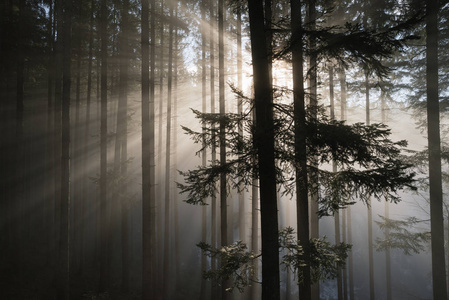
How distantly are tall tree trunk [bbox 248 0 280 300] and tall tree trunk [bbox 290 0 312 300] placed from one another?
60 cm

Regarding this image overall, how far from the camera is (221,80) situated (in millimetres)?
10797

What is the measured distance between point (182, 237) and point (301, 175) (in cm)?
2559

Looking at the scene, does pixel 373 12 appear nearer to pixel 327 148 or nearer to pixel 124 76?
pixel 327 148

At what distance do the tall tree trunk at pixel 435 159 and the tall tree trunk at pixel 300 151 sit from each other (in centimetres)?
616

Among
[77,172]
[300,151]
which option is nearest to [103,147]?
[300,151]

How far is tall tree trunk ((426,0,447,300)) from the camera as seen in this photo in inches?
350

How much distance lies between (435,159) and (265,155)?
823 cm

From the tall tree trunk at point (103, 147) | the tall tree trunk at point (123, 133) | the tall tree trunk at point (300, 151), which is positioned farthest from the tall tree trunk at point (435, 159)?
the tall tree trunk at point (103, 147)

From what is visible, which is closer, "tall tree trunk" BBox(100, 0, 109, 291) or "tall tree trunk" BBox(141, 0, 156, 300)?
"tall tree trunk" BBox(141, 0, 156, 300)

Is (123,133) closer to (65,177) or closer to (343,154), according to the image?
(65,177)

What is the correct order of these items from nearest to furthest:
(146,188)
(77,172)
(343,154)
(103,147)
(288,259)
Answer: (343,154)
(288,259)
(146,188)
(103,147)
(77,172)

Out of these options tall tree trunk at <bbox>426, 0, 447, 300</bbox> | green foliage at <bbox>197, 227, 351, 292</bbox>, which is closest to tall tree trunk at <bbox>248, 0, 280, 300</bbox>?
green foliage at <bbox>197, 227, 351, 292</bbox>

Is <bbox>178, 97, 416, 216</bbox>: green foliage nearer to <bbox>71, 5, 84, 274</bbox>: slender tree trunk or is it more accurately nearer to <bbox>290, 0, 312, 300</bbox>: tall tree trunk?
<bbox>290, 0, 312, 300</bbox>: tall tree trunk

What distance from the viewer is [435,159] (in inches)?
363
